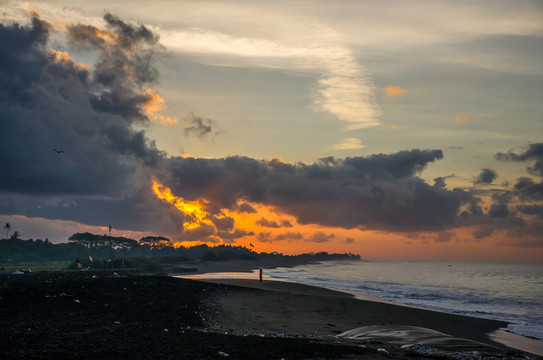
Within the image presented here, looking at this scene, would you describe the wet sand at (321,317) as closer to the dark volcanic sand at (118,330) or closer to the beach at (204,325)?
the beach at (204,325)

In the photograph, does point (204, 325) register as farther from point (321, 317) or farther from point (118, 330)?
point (321, 317)

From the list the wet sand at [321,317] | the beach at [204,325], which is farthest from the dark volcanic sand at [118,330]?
the wet sand at [321,317]

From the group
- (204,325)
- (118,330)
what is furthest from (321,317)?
(118,330)

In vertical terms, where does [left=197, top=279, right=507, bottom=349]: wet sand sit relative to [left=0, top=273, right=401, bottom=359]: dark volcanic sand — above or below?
below

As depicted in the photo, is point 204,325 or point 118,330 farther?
point 204,325

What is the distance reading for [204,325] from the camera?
23.5 metres

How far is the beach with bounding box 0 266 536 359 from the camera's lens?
14805 mm

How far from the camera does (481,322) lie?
1330 inches

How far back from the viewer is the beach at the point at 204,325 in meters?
14.8

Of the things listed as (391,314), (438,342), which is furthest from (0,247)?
(438,342)

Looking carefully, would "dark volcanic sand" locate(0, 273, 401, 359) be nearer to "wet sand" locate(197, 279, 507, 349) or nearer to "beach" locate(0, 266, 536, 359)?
"beach" locate(0, 266, 536, 359)

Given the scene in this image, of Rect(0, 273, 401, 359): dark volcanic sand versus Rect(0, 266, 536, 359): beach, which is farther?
Rect(0, 266, 536, 359): beach

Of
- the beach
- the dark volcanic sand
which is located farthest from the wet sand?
the dark volcanic sand

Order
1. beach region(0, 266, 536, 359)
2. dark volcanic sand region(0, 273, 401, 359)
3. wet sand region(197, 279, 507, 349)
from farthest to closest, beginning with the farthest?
wet sand region(197, 279, 507, 349)
beach region(0, 266, 536, 359)
dark volcanic sand region(0, 273, 401, 359)
